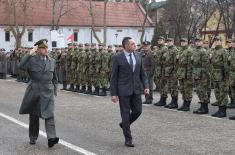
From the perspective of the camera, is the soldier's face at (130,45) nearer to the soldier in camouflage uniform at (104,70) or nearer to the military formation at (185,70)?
the military formation at (185,70)

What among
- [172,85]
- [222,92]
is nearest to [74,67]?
[172,85]

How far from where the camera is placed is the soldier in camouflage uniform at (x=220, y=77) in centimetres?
1342

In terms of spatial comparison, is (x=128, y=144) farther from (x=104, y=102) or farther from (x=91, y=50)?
(x=91, y=50)

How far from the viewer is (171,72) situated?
15281 millimetres

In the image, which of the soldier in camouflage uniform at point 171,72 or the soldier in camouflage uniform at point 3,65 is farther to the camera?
the soldier in camouflage uniform at point 3,65

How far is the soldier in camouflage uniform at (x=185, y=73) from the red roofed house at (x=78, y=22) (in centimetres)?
5643

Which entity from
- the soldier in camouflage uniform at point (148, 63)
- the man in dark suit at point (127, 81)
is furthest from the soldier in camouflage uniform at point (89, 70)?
the man in dark suit at point (127, 81)

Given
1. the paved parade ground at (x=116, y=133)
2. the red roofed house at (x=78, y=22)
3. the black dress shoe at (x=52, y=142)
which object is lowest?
the paved parade ground at (x=116, y=133)

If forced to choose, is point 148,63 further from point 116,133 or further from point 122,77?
point 122,77

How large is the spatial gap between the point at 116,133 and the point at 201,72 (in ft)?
13.4

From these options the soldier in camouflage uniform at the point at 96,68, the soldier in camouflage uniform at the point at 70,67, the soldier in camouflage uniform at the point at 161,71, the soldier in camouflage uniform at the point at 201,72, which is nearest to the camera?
the soldier in camouflage uniform at the point at 201,72

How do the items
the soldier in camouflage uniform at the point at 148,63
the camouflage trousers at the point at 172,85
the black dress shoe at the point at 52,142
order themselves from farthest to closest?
the soldier in camouflage uniform at the point at 148,63
the camouflage trousers at the point at 172,85
the black dress shoe at the point at 52,142

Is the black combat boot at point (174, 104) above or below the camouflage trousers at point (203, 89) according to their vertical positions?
below

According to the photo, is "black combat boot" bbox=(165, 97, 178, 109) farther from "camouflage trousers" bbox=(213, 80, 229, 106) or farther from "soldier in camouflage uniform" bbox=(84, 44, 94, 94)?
"soldier in camouflage uniform" bbox=(84, 44, 94, 94)
